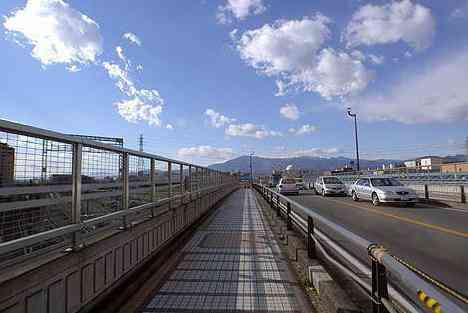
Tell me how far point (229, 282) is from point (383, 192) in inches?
627

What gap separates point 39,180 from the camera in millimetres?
3826

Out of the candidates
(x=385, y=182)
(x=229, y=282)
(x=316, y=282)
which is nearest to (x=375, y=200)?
(x=385, y=182)

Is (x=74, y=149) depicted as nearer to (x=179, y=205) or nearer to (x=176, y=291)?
(x=176, y=291)

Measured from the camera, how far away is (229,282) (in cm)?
594

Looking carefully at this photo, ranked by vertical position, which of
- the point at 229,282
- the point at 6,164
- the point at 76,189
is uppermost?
the point at 6,164

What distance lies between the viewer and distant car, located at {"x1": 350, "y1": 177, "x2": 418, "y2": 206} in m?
19.0

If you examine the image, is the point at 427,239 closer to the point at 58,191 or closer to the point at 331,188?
the point at 58,191

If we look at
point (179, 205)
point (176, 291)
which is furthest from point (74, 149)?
point (179, 205)

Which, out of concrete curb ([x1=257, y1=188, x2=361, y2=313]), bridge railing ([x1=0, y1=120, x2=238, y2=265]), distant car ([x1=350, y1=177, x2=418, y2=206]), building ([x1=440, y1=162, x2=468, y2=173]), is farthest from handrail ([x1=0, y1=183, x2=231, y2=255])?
building ([x1=440, y1=162, x2=468, y2=173])

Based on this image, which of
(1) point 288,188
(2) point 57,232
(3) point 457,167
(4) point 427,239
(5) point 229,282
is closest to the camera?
(2) point 57,232

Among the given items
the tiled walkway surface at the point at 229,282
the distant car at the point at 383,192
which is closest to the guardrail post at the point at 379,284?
the tiled walkway surface at the point at 229,282

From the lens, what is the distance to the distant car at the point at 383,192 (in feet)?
62.4

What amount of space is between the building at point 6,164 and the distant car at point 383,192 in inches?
745

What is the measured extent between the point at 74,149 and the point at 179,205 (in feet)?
20.8
